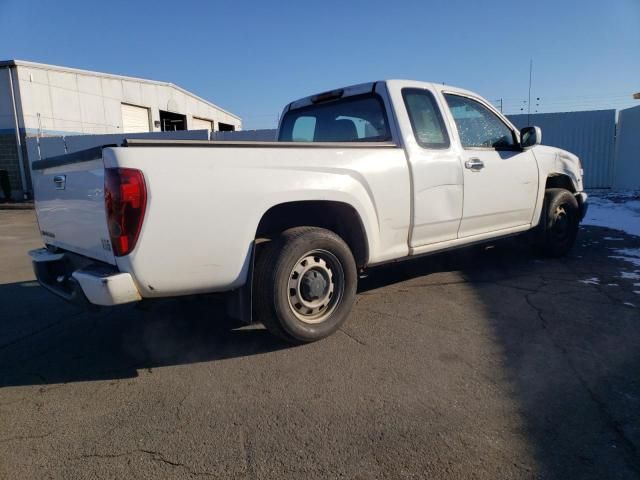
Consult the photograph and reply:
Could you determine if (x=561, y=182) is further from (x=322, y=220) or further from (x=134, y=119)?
(x=134, y=119)

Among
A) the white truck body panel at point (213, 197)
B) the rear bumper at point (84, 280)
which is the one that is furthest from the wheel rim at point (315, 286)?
the rear bumper at point (84, 280)

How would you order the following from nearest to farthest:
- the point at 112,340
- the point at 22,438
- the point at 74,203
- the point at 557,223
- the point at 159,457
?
the point at 159,457 < the point at 22,438 < the point at 74,203 < the point at 112,340 < the point at 557,223

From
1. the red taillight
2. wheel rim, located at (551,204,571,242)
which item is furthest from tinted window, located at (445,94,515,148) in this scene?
the red taillight

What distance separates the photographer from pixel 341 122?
15.3 feet

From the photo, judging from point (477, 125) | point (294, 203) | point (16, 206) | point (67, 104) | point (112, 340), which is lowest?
point (16, 206)

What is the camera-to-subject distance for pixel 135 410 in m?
2.72

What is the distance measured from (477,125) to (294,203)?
2528 millimetres

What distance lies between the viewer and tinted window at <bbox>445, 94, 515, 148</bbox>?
466 centimetres

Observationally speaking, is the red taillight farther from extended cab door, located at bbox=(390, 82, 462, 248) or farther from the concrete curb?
the concrete curb

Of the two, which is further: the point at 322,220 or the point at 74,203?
the point at 322,220

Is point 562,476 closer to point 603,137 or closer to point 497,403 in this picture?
point 497,403

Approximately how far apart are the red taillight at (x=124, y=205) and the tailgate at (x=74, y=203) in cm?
10

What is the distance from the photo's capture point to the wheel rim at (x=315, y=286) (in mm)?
3422

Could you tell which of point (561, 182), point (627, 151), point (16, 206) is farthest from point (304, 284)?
point (16, 206)
